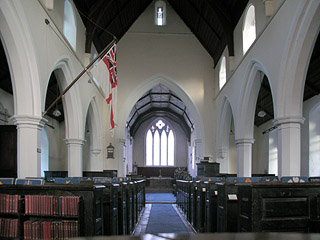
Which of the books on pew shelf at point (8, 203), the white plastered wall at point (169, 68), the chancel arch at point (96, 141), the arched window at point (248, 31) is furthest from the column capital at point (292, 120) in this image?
the chancel arch at point (96, 141)

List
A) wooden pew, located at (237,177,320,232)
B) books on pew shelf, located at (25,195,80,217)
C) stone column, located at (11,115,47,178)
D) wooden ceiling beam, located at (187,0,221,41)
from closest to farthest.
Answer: wooden pew, located at (237,177,320,232)
books on pew shelf, located at (25,195,80,217)
stone column, located at (11,115,47,178)
wooden ceiling beam, located at (187,0,221,41)

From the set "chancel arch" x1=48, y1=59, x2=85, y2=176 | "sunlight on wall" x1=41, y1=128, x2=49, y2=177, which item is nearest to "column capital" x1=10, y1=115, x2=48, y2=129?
"chancel arch" x1=48, y1=59, x2=85, y2=176

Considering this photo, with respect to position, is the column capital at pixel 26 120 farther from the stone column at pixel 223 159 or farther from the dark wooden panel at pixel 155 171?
the dark wooden panel at pixel 155 171

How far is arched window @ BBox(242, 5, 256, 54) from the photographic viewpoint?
1098 centimetres

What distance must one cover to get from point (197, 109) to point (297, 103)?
8.74m

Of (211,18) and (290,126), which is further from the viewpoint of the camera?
(211,18)

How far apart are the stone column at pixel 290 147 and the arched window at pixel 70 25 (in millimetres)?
6847

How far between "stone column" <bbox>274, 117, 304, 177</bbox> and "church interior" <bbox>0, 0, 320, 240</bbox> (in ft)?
0.07

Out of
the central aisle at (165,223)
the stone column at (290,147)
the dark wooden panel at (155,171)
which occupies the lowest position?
the dark wooden panel at (155,171)

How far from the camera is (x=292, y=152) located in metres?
7.39

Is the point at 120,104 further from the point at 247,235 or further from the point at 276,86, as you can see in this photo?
the point at 247,235

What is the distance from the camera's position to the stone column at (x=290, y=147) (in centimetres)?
740

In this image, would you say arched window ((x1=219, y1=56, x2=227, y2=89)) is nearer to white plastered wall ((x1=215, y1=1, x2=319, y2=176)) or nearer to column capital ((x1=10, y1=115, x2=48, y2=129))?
white plastered wall ((x1=215, y1=1, x2=319, y2=176))

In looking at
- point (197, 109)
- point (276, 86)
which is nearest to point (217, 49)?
point (197, 109)
